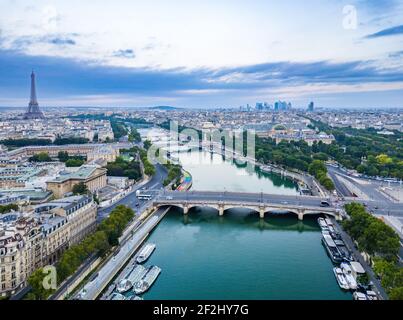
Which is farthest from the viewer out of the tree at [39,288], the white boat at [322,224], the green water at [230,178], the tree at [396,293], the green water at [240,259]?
the green water at [230,178]

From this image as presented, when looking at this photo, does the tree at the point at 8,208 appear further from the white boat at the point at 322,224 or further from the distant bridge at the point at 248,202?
the white boat at the point at 322,224

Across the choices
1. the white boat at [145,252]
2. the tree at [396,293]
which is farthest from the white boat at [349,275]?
the white boat at [145,252]

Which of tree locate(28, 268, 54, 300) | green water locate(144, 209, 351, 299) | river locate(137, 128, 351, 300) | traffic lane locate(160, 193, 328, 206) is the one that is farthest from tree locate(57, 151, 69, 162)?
tree locate(28, 268, 54, 300)

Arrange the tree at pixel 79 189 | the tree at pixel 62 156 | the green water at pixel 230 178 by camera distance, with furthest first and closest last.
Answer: the tree at pixel 62 156 < the green water at pixel 230 178 < the tree at pixel 79 189

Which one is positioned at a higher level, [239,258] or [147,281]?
[147,281]

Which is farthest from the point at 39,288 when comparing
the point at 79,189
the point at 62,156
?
the point at 62,156

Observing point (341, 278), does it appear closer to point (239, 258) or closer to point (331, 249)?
point (331, 249)

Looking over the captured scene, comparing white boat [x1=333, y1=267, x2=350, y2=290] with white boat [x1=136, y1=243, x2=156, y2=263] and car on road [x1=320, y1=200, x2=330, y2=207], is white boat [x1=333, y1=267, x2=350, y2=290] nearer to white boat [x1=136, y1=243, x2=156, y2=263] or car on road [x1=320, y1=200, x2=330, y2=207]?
white boat [x1=136, y1=243, x2=156, y2=263]
